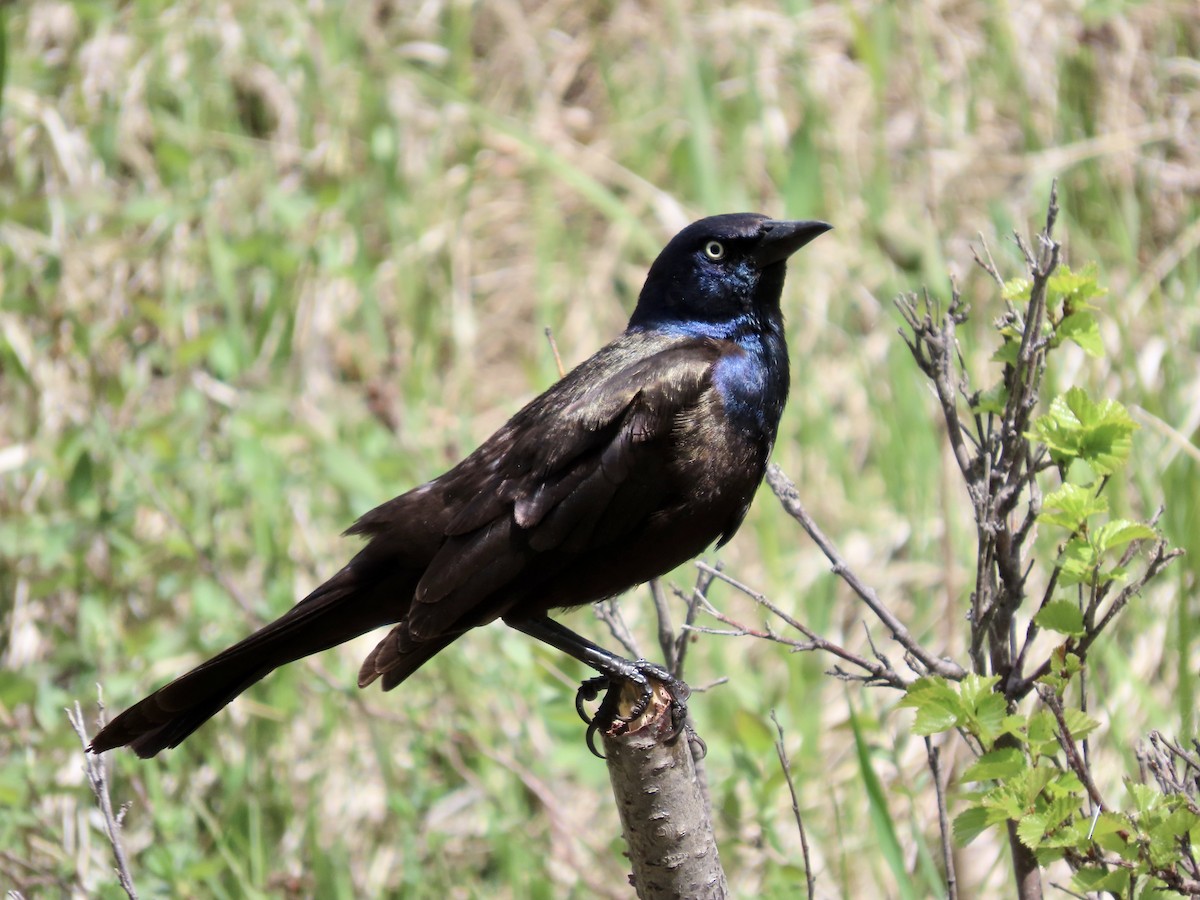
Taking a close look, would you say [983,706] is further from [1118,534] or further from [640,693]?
[640,693]

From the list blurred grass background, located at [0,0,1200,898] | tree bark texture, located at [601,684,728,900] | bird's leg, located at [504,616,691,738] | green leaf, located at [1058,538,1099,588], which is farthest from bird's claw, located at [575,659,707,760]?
green leaf, located at [1058,538,1099,588]

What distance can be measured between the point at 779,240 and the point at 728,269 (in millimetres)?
132

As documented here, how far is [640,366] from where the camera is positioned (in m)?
2.84

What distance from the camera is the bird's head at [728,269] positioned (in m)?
3.12

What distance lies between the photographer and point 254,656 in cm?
275

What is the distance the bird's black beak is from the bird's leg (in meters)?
0.96

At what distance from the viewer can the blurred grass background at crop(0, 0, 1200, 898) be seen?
3848 millimetres

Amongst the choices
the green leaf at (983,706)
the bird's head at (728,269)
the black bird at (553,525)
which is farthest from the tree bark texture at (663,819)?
the bird's head at (728,269)

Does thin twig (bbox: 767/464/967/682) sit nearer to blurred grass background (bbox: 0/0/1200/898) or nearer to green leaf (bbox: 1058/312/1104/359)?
blurred grass background (bbox: 0/0/1200/898)

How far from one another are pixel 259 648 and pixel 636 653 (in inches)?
29.7

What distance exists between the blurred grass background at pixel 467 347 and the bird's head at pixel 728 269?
0.91 m

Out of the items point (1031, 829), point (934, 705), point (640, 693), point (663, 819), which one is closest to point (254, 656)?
point (640, 693)

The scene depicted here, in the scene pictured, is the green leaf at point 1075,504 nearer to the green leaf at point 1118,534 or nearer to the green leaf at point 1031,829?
the green leaf at point 1118,534

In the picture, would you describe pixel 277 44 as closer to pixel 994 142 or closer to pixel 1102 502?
pixel 994 142
